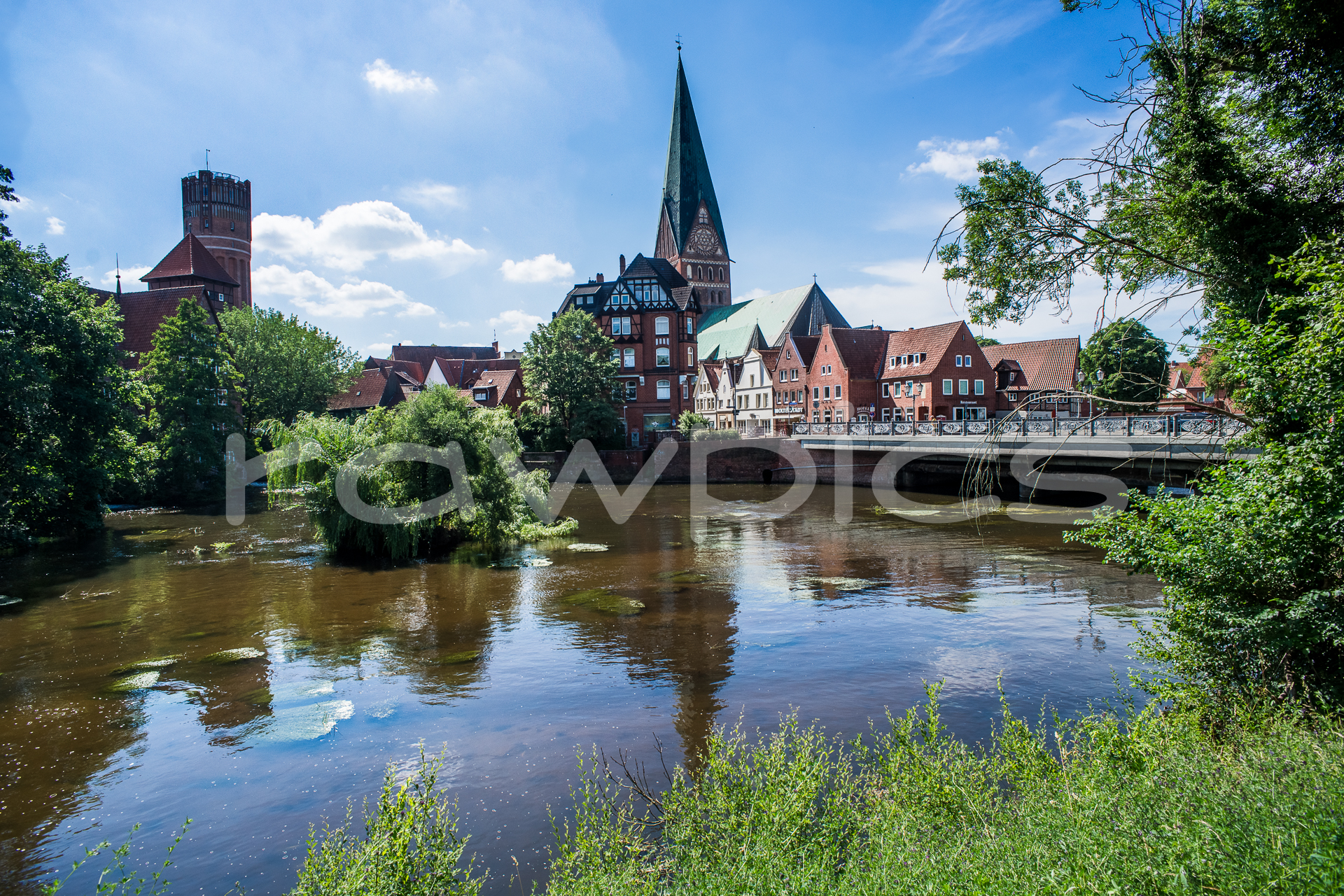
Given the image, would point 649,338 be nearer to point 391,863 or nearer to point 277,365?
point 277,365

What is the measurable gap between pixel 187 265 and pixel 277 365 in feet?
70.6

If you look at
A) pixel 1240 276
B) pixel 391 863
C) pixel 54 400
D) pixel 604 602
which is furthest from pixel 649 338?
pixel 391 863

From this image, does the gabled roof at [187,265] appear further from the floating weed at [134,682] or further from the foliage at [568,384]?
the floating weed at [134,682]

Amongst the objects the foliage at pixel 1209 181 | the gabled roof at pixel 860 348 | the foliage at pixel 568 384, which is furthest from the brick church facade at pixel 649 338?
the foliage at pixel 1209 181

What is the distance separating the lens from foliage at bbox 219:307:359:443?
5484 cm

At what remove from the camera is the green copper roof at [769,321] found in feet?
272

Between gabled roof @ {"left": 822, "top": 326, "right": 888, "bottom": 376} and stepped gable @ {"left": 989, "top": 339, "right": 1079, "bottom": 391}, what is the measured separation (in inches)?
337

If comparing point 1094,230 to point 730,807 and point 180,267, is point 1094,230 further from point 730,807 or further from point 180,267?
point 180,267

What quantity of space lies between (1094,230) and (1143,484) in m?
30.1

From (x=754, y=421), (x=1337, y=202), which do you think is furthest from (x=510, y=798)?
(x=754, y=421)

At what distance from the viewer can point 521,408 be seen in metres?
54.7

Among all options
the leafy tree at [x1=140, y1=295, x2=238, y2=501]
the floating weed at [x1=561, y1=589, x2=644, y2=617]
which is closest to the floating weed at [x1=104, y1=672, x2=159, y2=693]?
the floating weed at [x1=561, y1=589, x2=644, y2=617]

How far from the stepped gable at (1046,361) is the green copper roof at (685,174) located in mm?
41235

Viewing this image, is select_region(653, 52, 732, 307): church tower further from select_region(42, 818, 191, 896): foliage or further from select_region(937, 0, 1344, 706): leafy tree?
select_region(42, 818, 191, 896): foliage
